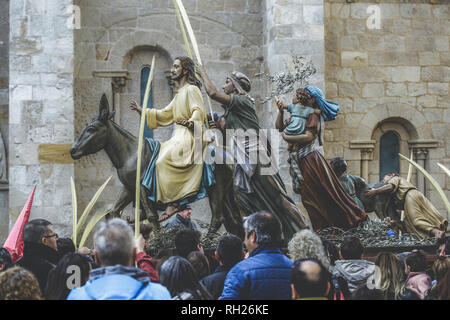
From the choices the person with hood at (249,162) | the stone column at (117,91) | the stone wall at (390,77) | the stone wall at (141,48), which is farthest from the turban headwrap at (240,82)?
the stone wall at (390,77)

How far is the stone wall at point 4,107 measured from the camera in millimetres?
10859

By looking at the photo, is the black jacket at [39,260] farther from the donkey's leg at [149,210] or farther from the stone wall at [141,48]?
the stone wall at [141,48]

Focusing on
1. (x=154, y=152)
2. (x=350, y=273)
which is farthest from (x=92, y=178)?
(x=350, y=273)

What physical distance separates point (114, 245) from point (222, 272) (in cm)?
138

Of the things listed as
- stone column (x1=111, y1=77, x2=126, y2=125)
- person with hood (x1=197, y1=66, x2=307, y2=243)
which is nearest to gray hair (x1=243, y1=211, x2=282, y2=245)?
person with hood (x1=197, y1=66, x2=307, y2=243)

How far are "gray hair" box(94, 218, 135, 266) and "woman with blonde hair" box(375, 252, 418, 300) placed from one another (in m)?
2.26

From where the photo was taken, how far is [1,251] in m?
5.26

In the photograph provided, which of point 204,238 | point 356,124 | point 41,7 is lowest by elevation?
point 204,238

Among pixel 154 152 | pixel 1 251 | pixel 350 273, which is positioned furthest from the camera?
pixel 154 152

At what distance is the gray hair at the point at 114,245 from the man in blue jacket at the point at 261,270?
937mm

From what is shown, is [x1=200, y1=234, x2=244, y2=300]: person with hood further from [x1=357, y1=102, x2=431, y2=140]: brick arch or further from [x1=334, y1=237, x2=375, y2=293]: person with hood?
[x1=357, y1=102, x2=431, y2=140]: brick arch

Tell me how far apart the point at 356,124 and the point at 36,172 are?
5.45 m

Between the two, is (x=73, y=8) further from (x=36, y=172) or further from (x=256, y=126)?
(x=256, y=126)

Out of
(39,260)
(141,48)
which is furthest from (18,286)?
(141,48)
